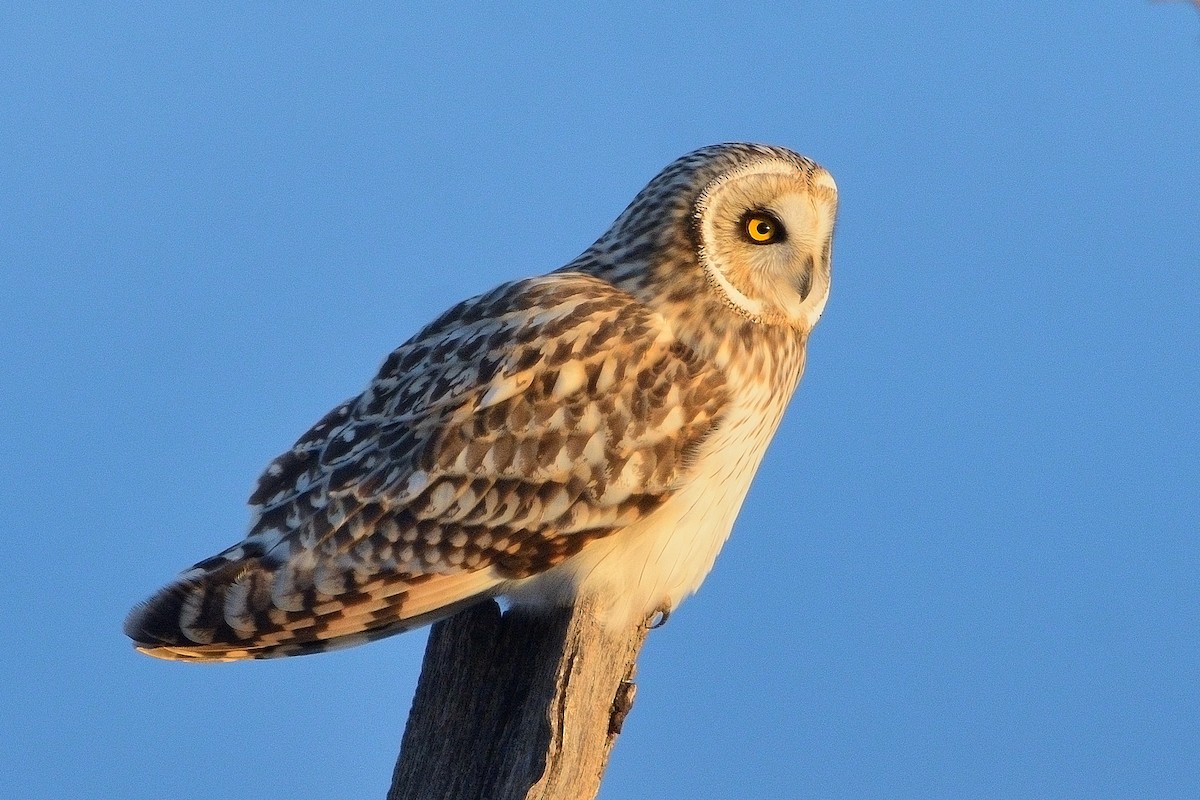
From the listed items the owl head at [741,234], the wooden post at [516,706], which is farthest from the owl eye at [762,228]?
the wooden post at [516,706]

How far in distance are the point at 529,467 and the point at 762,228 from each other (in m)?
0.74

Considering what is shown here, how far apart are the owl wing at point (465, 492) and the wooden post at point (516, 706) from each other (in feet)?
0.37

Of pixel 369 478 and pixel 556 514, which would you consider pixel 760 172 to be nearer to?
pixel 556 514

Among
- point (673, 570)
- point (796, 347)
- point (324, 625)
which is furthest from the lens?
point (796, 347)

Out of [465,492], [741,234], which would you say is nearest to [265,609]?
[465,492]

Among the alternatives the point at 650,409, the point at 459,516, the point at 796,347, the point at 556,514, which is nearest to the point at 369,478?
the point at 459,516

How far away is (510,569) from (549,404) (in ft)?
1.08

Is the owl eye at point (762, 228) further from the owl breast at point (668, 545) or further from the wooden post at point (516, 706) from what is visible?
the wooden post at point (516, 706)

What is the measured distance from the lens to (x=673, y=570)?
2771mm

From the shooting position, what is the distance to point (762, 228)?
291 cm

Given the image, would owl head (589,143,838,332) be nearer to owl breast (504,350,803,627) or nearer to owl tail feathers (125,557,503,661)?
owl breast (504,350,803,627)

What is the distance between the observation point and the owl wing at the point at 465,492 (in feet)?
8.46

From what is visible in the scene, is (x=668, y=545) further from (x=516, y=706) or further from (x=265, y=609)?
(x=265, y=609)

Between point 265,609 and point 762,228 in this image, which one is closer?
point 265,609
